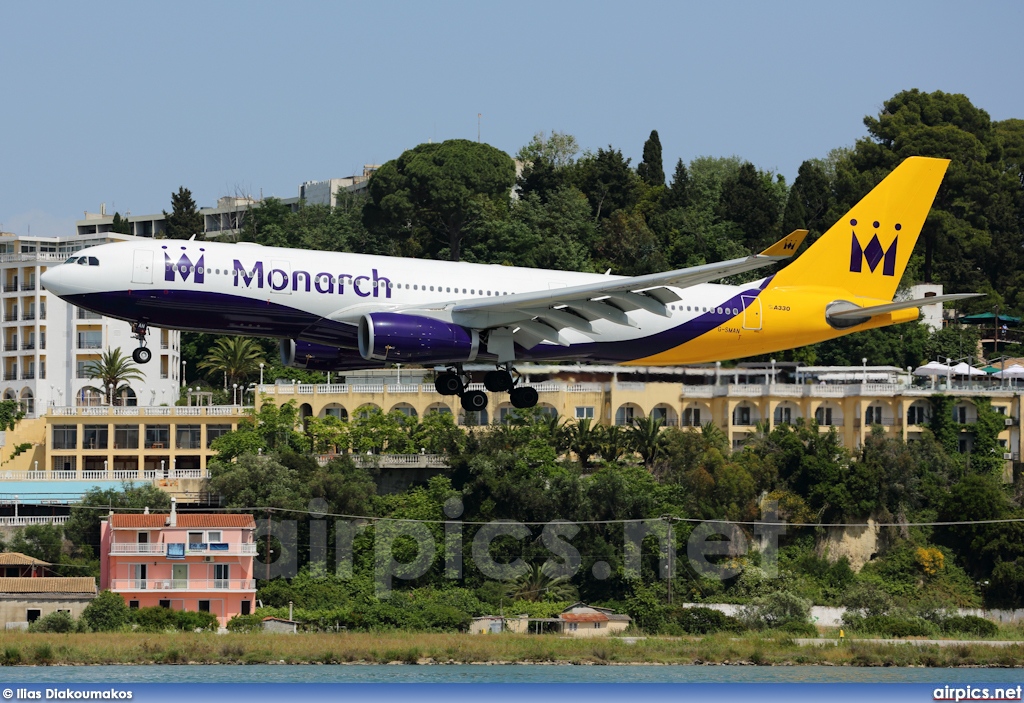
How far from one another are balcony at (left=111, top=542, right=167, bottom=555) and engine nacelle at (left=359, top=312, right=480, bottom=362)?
97.5ft

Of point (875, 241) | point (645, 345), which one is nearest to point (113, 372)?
point (645, 345)

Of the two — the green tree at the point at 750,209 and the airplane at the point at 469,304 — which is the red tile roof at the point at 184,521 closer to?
the airplane at the point at 469,304

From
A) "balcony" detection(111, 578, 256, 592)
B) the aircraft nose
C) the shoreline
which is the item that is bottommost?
the shoreline

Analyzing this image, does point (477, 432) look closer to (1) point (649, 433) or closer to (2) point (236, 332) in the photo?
(1) point (649, 433)

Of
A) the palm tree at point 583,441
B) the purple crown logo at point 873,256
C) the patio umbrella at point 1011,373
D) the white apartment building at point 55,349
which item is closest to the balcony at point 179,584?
the palm tree at point 583,441

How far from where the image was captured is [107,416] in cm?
10200

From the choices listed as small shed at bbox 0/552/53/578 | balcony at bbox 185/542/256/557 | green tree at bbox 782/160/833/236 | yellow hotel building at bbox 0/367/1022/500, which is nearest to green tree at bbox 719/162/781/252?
green tree at bbox 782/160/833/236

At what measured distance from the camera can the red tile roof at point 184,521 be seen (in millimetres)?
77562

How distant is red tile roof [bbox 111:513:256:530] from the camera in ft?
254

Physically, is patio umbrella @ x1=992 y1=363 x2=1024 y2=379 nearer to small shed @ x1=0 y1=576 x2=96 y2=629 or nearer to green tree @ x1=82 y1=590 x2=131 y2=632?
green tree @ x1=82 y1=590 x2=131 y2=632

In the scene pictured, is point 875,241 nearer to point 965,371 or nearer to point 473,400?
point 473,400

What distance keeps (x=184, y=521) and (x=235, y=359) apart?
139 feet

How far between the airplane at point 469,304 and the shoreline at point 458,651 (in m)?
17.2

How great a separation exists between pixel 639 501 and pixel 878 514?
14.7 metres
